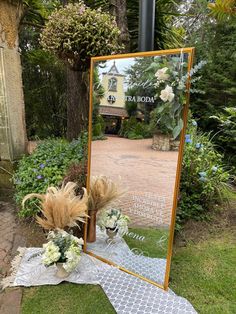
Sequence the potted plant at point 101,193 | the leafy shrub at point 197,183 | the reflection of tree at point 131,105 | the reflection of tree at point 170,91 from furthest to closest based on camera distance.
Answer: the leafy shrub at point 197,183
the potted plant at point 101,193
the reflection of tree at point 131,105
the reflection of tree at point 170,91

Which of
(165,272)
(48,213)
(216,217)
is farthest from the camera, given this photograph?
(216,217)

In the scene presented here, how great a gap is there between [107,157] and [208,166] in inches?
68.0

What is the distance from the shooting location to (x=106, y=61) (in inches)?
80.1

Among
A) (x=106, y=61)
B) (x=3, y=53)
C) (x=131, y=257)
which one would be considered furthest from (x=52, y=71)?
(x=131, y=257)

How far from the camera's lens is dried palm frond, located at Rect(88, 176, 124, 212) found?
234 centimetres

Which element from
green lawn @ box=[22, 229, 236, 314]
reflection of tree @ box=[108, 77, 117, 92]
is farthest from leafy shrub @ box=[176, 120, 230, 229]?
reflection of tree @ box=[108, 77, 117, 92]

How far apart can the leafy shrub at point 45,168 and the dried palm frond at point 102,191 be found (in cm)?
50

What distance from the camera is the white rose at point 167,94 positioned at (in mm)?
1712

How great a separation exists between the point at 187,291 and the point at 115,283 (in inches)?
22.0

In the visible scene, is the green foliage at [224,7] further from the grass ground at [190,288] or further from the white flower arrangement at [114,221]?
the white flower arrangement at [114,221]

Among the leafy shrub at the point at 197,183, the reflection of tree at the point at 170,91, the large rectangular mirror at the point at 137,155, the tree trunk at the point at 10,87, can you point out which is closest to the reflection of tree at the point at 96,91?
the large rectangular mirror at the point at 137,155

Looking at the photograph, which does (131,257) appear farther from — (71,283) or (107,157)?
(107,157)

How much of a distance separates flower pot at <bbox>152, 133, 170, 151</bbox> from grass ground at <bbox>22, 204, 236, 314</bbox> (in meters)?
0.68

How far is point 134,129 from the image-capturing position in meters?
2.06
